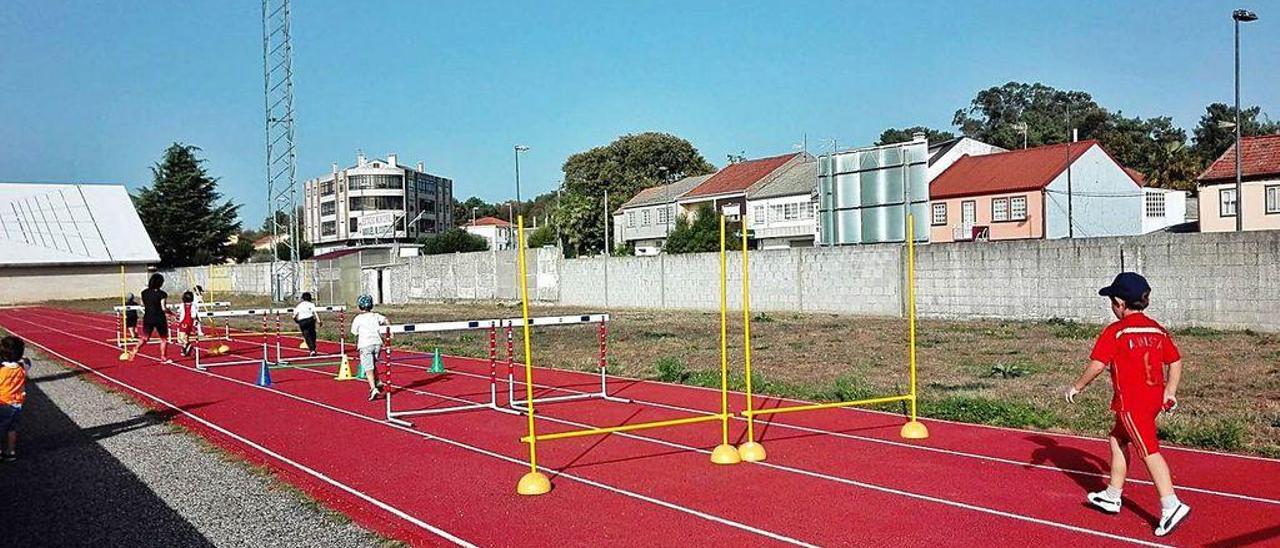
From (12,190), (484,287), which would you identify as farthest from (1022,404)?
(12,190)

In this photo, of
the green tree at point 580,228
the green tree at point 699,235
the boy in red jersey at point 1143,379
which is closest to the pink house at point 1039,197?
the green tree at point 699,235

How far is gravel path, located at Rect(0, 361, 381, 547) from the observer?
293 inches

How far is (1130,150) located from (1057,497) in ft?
228

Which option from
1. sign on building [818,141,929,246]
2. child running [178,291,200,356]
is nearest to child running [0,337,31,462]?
child running [178,291,200,356]

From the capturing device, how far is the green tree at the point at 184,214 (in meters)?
84.7

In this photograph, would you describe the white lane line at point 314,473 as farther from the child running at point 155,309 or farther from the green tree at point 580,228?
the green tree at point 580,228

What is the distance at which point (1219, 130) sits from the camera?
80562 mm

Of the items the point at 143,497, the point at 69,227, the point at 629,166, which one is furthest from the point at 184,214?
the point at 143,497

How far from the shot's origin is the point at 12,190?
235 ft

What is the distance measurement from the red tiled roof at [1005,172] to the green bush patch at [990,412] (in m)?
39.9

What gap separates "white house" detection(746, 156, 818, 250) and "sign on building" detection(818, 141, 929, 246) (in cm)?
3198

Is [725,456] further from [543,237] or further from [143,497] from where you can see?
[543,237]

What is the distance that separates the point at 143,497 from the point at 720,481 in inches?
194

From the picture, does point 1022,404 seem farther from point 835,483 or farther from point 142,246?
point 142,246
